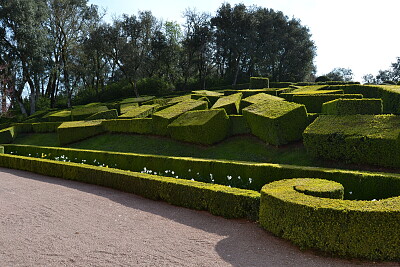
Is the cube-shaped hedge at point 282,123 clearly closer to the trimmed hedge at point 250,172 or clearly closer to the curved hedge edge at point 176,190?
the trimmed hedge at point 250,172

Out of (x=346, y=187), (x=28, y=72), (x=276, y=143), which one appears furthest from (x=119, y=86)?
(x=346, y=187)

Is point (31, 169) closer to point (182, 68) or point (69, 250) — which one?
point (69, 250)

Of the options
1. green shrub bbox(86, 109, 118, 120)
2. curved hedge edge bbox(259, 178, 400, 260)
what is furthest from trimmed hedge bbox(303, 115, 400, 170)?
green shrub bbox(86, 109, 118, 120)

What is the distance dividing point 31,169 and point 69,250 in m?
10.1

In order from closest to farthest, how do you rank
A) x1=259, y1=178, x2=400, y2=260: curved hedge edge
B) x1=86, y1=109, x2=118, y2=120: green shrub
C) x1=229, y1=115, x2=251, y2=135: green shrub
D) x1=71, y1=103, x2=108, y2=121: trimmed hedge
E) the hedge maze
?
x1=259, y1=178, x2=400, y2=260: curved hedge edge, the hedge maze, x1=229, y1=115, x2=251, y2=135: green shrub, x1=86, y1=109, x2=118, y2=120: green shrub, x1=71, y1=103, x2=108, y2=121: trimmed hedge

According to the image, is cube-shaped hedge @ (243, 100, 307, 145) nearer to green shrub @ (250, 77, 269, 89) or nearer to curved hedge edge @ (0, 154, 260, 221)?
curved hedge edge @ (0, 154, 260, 221)

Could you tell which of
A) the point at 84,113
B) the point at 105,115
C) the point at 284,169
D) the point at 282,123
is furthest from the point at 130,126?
the point at 284,169

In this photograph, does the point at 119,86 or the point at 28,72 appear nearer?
the point at 28,72

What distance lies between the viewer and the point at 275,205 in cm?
523

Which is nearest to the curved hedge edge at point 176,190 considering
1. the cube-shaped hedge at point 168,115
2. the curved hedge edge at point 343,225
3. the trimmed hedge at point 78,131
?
the curved hedge edge at point 343,225

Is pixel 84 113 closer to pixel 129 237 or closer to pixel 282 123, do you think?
pixel 282 123

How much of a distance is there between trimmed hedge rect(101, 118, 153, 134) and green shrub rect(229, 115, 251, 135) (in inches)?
177

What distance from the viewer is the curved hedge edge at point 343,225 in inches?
171

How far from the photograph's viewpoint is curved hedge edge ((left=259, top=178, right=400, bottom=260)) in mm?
4336
